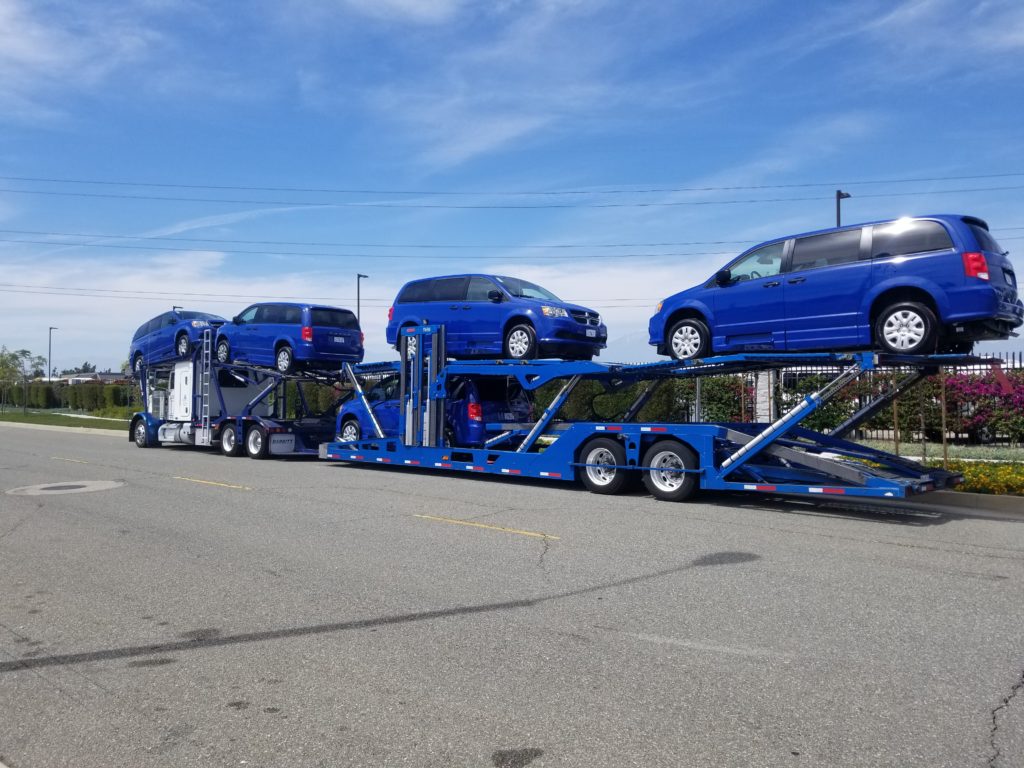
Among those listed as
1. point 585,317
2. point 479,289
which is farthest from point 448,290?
point 585,317

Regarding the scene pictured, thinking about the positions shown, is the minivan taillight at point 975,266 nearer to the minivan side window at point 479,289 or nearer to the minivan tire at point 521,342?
the minivan tire at point 521,342

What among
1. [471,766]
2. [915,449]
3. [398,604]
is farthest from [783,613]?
[915,449]

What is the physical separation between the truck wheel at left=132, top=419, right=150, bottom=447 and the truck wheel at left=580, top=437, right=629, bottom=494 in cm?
1509

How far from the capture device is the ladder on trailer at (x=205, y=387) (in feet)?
70.5

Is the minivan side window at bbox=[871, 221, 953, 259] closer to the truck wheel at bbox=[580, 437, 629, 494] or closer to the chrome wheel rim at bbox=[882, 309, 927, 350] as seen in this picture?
the chrome wheel rim at bbox=[882, 309, 927, 350]

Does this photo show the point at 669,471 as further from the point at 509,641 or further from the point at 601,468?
the point at 509,641

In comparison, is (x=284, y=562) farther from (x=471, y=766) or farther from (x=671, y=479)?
(x=671, y=479)

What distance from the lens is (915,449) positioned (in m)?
19.7

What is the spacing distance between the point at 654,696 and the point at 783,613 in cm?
203

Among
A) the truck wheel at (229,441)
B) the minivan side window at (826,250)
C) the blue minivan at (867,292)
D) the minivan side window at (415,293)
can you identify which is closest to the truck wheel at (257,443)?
the truck wheel at (229,441)

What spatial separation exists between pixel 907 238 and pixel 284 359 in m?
13.1

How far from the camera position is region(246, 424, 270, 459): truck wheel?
20.0m

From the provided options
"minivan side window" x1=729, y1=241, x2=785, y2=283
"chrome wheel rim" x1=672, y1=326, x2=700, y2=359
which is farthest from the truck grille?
"minivan side window" x1=729, y1=241, x2=785, y2=283

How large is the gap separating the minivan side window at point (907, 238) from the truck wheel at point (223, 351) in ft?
49.0
